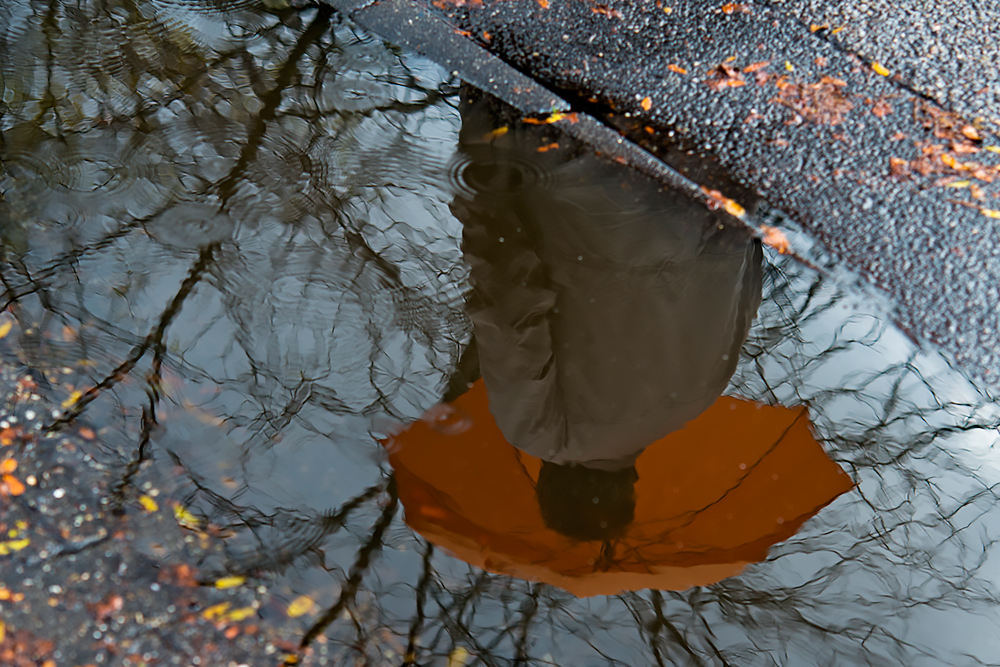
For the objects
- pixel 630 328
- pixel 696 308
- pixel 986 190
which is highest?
pixel 986 190

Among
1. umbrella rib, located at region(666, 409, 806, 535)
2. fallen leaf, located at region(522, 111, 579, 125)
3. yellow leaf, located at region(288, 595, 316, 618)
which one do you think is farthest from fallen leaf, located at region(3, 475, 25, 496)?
fallen leaf, located at region(522, 111, 579, 125)

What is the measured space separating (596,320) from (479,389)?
37cm

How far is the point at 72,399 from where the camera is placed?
6.26 ft

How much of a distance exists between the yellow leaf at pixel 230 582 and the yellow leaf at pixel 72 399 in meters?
0.66

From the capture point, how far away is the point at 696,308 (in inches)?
76.3

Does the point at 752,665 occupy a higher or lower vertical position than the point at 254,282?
lower

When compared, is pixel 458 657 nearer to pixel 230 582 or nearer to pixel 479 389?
pixel 230 582

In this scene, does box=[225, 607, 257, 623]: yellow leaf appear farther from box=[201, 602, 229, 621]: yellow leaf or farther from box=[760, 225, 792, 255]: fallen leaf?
box=[760, 225, 792, 255]: fallen leaf

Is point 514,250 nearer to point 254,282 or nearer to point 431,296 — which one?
point 431,296

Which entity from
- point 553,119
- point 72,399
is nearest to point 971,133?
point 553,119

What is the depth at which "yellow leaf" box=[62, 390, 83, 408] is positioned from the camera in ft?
6.23

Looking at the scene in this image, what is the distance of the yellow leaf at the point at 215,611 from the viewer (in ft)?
5.28

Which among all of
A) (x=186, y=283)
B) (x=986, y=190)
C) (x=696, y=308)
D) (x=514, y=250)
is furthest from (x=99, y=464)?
(x=986, y=190)

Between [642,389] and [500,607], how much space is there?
619 mm
